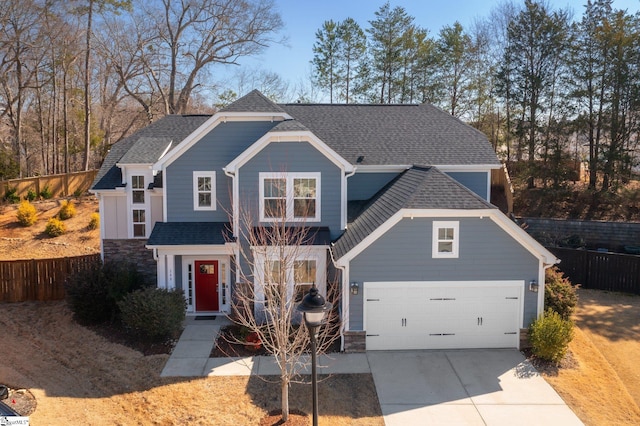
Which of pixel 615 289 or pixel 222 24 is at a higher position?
pixel 222 24

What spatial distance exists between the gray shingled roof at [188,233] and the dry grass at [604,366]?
9.72 metres

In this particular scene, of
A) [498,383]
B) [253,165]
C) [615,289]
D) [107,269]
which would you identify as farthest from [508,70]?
[107,269]

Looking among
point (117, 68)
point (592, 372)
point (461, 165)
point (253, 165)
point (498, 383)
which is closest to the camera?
point (498, 383)

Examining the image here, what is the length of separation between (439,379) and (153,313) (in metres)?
7.65

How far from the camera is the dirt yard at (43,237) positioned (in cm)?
2211

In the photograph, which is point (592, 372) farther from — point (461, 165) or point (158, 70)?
point (158, 70)

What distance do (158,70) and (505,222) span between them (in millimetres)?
31083

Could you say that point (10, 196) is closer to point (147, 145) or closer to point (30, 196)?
point (30, 196)

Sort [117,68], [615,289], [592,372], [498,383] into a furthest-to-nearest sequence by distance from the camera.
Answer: [117,68] → [615,289] → [592,372] → [498,383]

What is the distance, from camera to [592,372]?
11.7 m

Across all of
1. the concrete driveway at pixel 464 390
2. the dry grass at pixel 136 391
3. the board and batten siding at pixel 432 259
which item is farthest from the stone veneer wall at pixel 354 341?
the dry grass at pixel 136 391

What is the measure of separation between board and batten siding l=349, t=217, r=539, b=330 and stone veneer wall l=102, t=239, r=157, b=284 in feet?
27.6

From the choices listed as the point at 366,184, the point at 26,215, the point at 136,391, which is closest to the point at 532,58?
the point at 366,184

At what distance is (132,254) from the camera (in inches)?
675
